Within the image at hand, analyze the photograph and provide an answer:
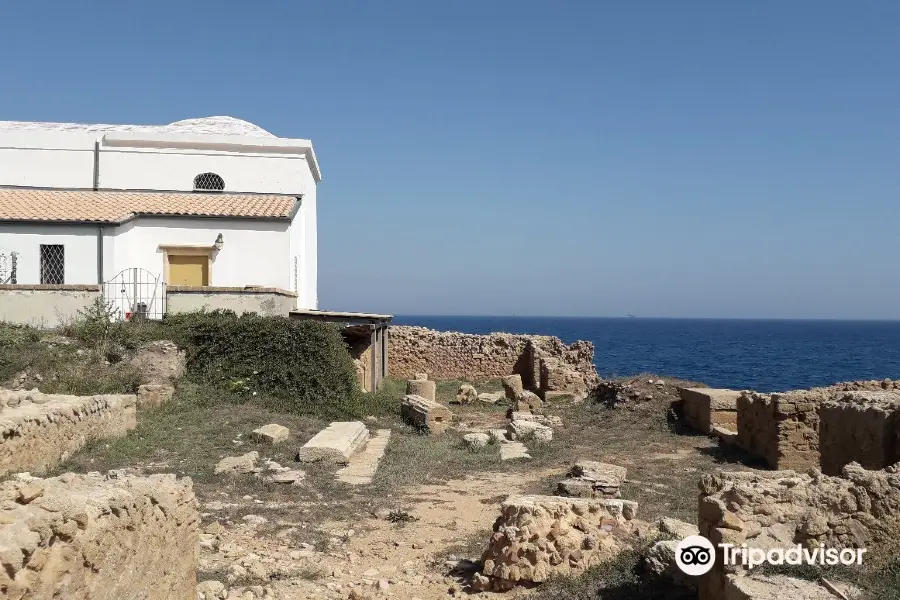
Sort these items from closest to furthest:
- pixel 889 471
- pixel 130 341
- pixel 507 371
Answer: pixel 889 471, pixel 130 341, pixel 507 371

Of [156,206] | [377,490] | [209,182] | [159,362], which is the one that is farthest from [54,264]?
[377,490]

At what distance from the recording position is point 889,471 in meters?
5.84

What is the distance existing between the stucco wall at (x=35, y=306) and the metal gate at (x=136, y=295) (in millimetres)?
1006

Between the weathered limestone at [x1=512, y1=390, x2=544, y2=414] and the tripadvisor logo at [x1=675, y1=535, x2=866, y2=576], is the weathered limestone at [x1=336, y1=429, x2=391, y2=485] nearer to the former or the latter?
the weathered limestone at [x1=512, y1=390, x2=544, y2=414]

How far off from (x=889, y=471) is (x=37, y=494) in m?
6.10

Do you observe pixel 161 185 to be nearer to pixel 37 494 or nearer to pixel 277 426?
pixel 277 426

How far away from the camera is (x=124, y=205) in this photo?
70.5ft

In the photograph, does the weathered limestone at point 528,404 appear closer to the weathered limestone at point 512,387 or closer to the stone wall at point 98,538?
the weathered limestone at point 512,387

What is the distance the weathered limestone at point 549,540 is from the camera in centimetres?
623

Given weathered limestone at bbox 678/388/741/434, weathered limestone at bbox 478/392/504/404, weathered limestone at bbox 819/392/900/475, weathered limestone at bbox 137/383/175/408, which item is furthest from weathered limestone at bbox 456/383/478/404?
weathered limestone at bbox 819/392/900/475

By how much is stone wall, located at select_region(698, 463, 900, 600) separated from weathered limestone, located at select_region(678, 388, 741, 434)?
8959mm

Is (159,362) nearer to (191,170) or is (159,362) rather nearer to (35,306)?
(35,306)

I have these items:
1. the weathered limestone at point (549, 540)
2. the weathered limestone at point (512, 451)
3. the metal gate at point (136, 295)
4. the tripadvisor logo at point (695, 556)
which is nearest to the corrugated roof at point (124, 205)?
the metal gate at point (136, 295)

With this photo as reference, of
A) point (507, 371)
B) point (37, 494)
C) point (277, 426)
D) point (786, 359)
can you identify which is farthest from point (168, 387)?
point (786, 359)
